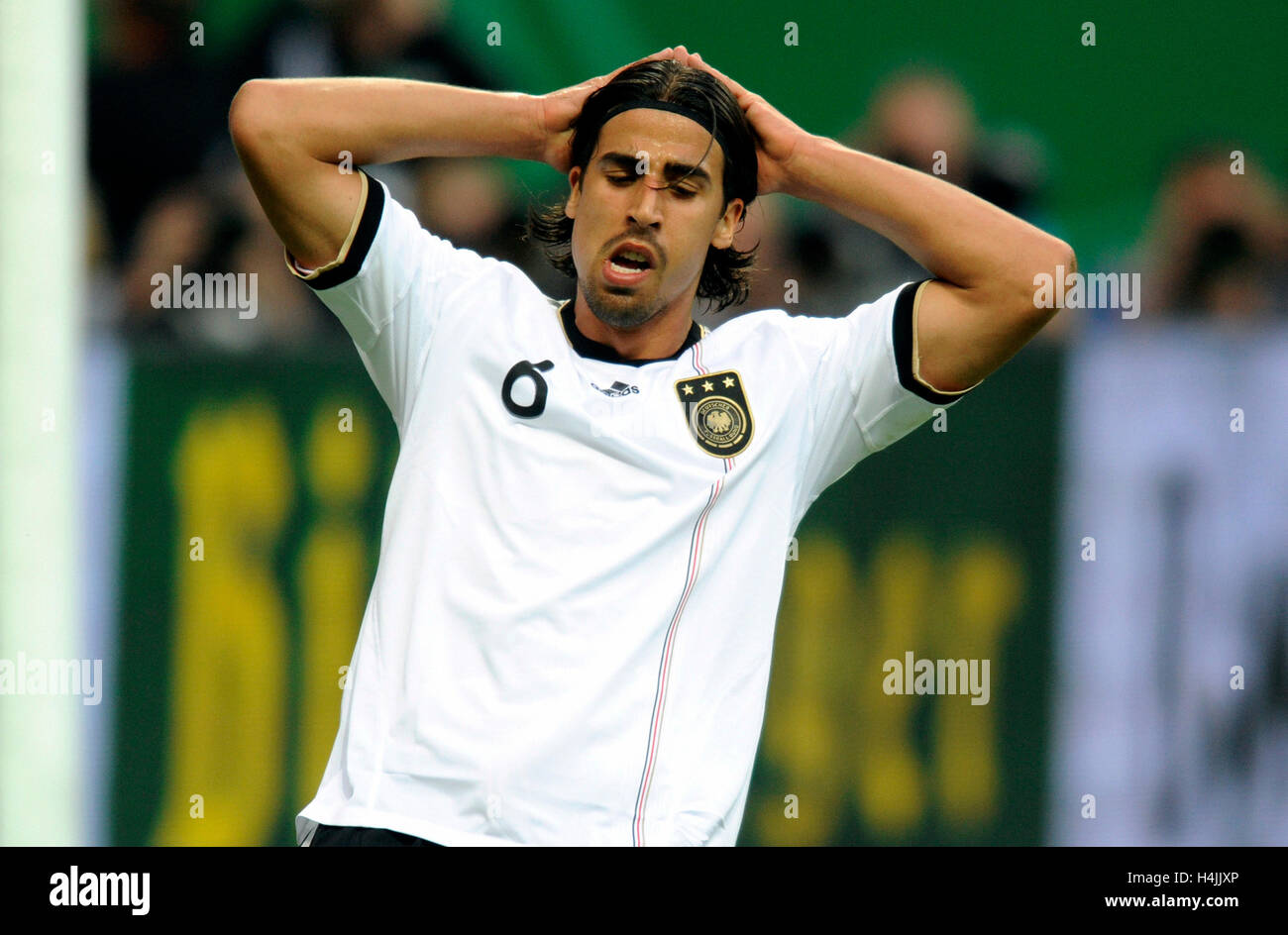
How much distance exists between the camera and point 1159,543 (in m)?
5.64

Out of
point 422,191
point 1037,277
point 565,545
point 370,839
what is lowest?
point 370,839

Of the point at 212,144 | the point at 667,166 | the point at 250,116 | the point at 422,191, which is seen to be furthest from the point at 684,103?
the point at 212,144

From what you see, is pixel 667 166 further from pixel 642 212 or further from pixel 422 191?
pixel 422 191

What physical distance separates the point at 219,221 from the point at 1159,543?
3.31 meters

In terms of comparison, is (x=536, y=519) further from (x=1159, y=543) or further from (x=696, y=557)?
(x=1159, y=543)

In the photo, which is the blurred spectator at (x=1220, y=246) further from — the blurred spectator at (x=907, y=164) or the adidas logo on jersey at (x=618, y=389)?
the adidas logo on jersey at (x=618, y=389)

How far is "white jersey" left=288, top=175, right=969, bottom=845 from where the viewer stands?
3.11m

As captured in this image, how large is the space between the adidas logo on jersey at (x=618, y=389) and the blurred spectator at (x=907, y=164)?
2779 millimetres

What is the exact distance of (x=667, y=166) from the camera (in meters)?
3.49

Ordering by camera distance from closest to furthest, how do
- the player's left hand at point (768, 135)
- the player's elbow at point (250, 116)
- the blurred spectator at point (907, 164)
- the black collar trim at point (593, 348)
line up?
the player's elbow at point (250, 116), the black collar trim at point (593, 348), the player's left hand at point (768, 135), the blurred spectator at point (907, 164)

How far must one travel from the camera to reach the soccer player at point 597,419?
313 cm

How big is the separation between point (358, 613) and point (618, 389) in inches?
95.8

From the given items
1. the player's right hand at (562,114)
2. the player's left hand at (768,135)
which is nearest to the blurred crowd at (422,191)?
the player's left hand at (768,135)

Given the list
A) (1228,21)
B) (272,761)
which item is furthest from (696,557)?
(1228,21)
